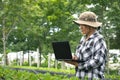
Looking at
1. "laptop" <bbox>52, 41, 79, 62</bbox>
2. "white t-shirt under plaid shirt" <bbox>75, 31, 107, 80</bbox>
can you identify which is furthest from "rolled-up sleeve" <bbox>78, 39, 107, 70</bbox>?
"laptop" <bbox>52, 41, 79, 62</bbox>

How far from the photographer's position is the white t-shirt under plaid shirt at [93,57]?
5.29 meters

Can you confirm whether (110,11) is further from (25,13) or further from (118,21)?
(25,13)

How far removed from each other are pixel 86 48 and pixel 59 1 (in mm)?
18636

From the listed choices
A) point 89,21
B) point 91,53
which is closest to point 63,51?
point 91,53

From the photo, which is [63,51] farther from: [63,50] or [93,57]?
[93,57]

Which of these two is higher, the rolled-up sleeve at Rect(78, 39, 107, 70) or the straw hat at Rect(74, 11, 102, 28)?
the straw hat at Rect(74, 11, 102, 28)

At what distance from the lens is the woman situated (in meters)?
5.30

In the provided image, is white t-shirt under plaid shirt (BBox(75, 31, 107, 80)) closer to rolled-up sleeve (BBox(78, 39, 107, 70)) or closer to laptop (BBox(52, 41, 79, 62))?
rolled-up sleeve (BBox(78, 39, 107, 70))

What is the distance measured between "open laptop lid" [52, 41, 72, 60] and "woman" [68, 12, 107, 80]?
11cm

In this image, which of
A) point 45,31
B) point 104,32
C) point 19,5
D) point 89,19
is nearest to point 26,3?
point 19,5

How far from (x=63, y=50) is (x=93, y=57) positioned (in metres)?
0.37

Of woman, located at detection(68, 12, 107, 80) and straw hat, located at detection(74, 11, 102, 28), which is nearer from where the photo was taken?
woman, located at detection(68, 12, 107, 80)

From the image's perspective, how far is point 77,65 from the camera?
5457 mm

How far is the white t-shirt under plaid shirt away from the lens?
5289mm
